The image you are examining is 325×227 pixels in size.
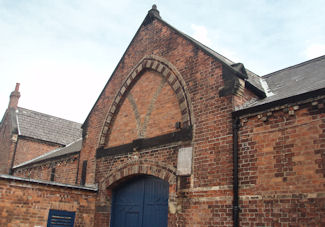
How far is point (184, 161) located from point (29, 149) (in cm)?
1672

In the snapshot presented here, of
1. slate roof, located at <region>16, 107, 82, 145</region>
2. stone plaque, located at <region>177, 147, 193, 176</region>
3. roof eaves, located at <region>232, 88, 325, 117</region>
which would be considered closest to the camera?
roof eaves, located at <region>232, 88, 325, 117</region>

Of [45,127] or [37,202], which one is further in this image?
[45,127]

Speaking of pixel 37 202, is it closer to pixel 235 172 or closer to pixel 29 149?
pixel 235 172

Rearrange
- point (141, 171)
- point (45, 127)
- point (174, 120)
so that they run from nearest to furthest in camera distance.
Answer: point (174, 120), point (141, 171), point (45, 127)

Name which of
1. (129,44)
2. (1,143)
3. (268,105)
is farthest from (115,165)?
(1,143)

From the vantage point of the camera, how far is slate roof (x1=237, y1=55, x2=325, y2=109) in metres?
7.88

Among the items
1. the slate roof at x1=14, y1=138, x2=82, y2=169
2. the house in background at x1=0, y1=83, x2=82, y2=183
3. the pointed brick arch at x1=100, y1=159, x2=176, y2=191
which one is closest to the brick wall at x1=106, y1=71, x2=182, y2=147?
the pointed brick arch at x1=100, y1=159, x2=176, y2=191

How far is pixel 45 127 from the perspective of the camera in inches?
998

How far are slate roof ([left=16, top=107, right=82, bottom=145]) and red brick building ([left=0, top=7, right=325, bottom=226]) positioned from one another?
34.4 feet

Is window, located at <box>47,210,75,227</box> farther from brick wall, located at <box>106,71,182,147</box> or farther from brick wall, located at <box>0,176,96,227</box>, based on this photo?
brick wall, located at <box>106,71,182,147</box>

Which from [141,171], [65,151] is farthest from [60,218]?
[65,151]

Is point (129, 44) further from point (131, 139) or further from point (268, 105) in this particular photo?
point (268, 105)

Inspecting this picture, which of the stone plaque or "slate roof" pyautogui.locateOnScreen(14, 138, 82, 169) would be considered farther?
→ "slate roof" pyautogui.locateOnScreen(14, 138, 82, 169)

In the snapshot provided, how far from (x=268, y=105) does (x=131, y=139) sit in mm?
5526
